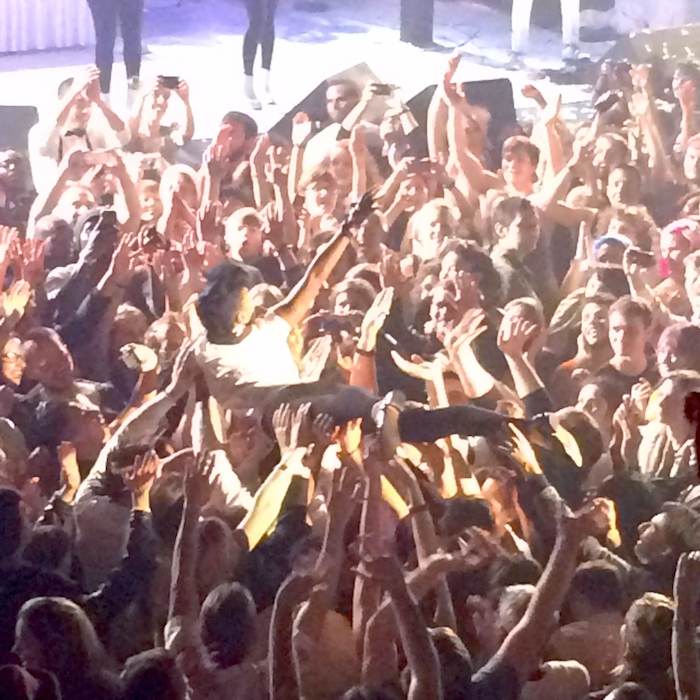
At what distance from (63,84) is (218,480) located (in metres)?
1.30

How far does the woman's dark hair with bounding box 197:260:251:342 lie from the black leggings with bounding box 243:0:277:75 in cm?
62

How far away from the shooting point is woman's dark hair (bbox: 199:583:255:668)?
3268 mm

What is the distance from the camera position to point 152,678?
3.27 meters

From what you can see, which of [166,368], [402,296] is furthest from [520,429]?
[166,368]

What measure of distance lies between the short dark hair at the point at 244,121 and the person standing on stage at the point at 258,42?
4 cm

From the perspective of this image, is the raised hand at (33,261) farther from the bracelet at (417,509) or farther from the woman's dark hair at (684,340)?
the woman's dark hair at (684,340)

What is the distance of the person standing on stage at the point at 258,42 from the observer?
360cm

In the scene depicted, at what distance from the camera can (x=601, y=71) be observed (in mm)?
3607

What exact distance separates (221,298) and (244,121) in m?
0.56

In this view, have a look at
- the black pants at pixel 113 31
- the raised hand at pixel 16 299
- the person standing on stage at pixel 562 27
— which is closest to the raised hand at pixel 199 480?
the raised hand at pixel 16 299

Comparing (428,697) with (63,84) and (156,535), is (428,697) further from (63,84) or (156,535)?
(63,84)

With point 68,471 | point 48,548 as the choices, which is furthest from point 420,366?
point 48,548

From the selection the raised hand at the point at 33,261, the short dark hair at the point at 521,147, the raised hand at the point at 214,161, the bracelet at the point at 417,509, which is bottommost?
the bracelet at the point at 417,509

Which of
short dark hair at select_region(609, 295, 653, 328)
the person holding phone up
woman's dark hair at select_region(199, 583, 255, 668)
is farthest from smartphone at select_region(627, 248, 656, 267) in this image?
woman's dark hair at select_region(199, 583, 255, 668)
